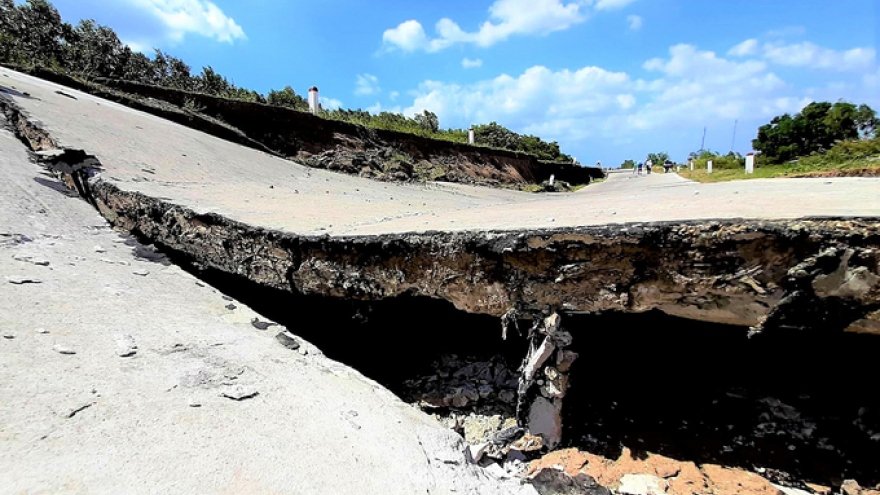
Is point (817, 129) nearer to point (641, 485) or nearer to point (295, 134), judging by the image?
point (295, 134)

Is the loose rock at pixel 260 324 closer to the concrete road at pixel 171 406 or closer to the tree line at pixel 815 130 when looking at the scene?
the concrete road at pixel 171 406

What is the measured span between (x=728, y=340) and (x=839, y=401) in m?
0.48

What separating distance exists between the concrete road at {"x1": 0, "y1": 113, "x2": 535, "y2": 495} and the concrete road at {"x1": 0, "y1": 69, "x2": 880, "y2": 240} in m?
0.81

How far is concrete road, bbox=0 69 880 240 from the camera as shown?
6.69 ft

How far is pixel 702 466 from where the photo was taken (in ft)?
6.01

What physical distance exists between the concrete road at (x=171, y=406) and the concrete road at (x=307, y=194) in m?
0.81

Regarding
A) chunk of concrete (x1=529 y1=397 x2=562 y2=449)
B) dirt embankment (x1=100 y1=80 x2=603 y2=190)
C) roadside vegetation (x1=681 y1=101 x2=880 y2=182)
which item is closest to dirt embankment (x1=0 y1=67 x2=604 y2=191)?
dirt embankment (x1=100 y1=80 x2=603 y2=190)

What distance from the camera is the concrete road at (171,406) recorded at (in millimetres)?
1141

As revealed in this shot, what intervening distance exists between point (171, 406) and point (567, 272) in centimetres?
159

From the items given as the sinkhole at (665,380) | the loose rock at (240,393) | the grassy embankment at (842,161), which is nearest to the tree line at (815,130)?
the grassy embankment at (842,161)

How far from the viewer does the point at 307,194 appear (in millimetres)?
5043

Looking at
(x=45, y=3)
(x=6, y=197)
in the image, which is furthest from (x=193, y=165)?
(x=45, y=3)

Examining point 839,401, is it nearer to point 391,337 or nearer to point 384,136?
point 391,337

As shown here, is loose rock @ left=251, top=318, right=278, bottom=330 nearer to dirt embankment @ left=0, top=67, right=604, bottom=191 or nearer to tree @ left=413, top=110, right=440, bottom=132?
dirt embankment @ left=0, top=67, right=604, bottom=191
